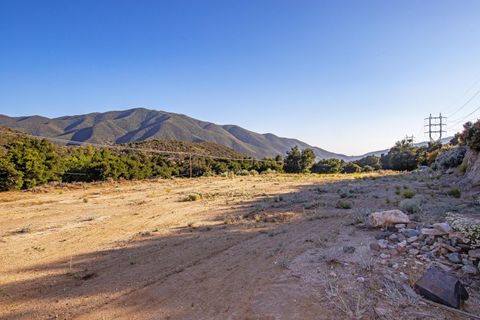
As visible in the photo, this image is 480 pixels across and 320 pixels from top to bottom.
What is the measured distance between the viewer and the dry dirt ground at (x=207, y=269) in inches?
132

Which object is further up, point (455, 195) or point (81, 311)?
point (455, 195)

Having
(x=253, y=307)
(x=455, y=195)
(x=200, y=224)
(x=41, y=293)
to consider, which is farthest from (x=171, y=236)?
(x=455, y=195)

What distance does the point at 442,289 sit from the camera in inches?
130

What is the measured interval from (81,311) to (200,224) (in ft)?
13.8

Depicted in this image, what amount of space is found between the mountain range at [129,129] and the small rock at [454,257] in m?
71.9

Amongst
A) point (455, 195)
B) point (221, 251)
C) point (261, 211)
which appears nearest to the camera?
point (221, 251)

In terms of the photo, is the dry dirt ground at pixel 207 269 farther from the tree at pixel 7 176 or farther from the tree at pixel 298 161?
the tree at pixel 298 161

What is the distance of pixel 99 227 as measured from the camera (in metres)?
7.74

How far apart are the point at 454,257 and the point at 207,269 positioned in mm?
3723

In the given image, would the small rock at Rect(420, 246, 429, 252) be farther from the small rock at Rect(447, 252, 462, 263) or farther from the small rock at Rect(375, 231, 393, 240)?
the small rock at Rect(375, 231, 393, 240)

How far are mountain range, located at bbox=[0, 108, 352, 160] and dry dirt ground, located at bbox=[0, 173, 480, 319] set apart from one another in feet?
229

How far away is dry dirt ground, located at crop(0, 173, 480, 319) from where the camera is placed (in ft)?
11.0

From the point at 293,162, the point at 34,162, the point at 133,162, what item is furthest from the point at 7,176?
the point at 293,162

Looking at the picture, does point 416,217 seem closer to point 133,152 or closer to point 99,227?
point 99,227
